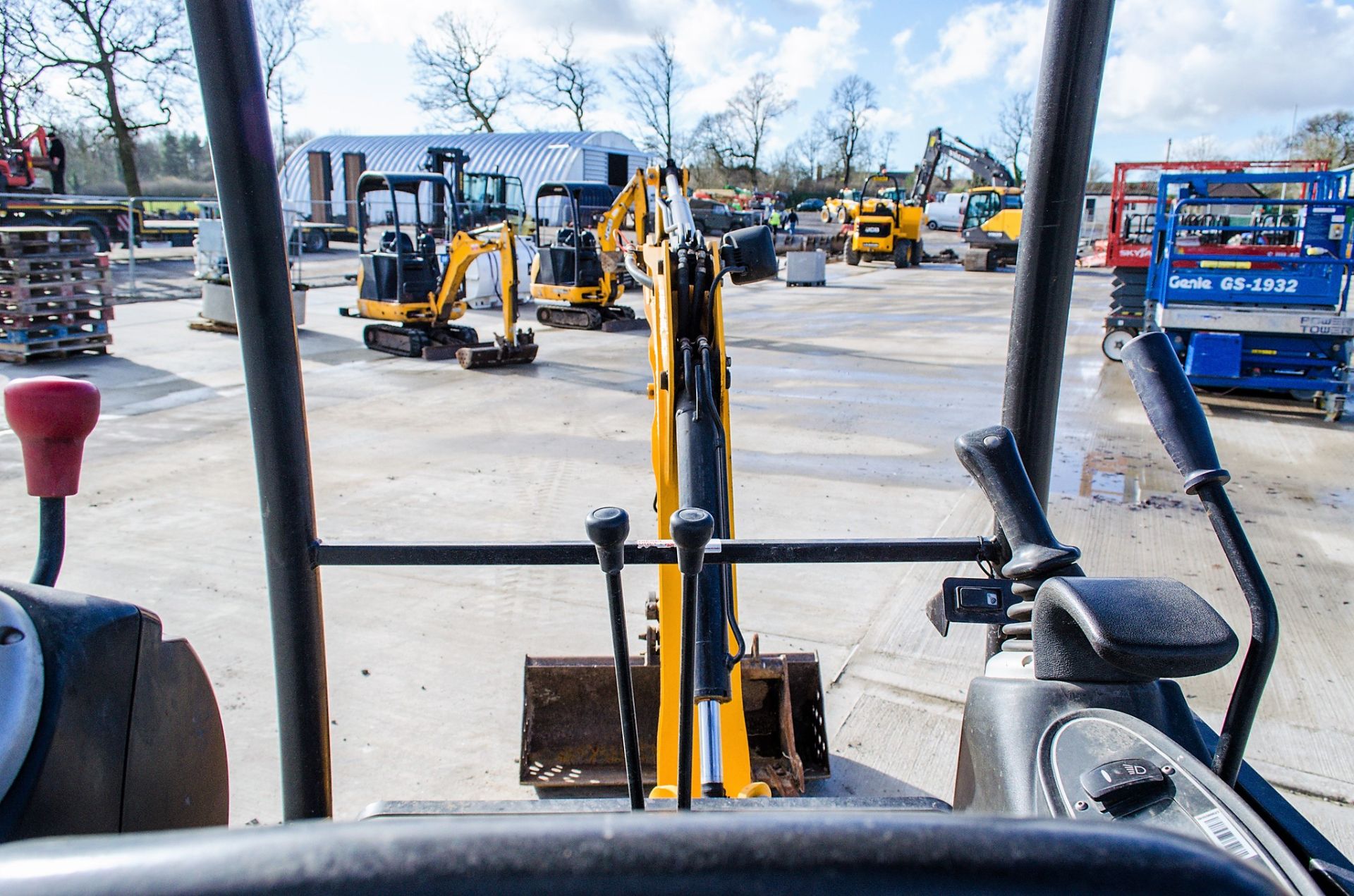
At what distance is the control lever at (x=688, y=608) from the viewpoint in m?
0.93

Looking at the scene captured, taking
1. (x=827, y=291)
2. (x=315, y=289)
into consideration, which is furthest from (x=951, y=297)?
(x=315, y=289)

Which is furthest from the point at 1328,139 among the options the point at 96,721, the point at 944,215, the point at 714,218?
the point at 96,721

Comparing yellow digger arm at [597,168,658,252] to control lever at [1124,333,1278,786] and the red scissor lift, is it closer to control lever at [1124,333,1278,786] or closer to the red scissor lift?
the red scissor lift

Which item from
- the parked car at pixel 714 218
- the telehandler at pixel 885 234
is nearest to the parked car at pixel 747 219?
the parked car at pixel 714 218

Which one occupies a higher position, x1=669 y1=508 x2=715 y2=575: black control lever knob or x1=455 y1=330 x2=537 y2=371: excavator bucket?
x1=669 y1=508 x2=715 y2=575: black control lever knob

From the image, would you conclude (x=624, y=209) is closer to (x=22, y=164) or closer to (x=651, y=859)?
(x=651, y=859)

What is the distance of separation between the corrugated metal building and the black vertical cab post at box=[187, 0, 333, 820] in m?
41.1

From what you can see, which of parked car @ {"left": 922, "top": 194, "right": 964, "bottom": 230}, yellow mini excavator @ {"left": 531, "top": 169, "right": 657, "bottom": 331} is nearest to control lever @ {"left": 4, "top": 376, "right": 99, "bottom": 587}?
yellow mini excavator @ {"left": 531, "top": 169, "right": 657, "bottom": 331}

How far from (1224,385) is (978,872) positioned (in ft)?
33.0

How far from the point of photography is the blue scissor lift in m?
8.53

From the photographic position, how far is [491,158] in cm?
4469

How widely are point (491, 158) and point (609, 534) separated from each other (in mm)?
46765

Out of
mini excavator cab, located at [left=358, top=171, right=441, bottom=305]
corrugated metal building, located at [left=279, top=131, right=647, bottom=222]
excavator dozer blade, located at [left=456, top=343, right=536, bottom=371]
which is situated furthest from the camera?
corrugated metal building, located at [left=279, top=131, right=647, bottom=222]

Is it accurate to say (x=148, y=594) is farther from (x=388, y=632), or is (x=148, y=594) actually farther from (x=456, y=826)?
(x=456, y=826)
